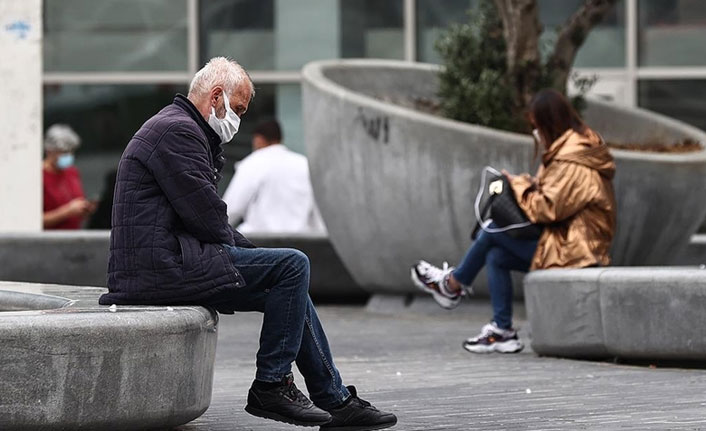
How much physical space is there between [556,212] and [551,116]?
0.54m

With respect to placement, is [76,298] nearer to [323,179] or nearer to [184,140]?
[184,140]

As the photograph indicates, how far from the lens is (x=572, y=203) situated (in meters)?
8.78

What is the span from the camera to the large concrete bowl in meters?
10.2

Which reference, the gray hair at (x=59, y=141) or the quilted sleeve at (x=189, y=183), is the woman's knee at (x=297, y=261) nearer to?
the quilted sleeve at (x=189, y=183)

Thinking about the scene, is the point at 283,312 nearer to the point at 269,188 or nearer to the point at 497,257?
the point at 497,257

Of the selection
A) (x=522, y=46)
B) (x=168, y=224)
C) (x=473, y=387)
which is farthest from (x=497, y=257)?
(x=168, y=224)

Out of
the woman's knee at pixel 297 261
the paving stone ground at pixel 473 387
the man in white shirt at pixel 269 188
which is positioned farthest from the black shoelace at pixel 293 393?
the man in white shirt at pixel 269 188

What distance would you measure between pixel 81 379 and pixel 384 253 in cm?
585

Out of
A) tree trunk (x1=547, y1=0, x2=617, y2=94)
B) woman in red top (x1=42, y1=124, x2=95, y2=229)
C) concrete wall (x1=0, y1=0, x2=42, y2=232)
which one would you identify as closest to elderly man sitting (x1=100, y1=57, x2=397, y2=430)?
tree trunk (x1=547, y1=0, x2=617, y2=94)

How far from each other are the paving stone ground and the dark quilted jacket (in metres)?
0.58

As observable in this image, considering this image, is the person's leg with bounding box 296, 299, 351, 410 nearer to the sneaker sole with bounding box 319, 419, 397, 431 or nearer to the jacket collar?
the sneaker sole with bounding box 319, 419, 397, 431

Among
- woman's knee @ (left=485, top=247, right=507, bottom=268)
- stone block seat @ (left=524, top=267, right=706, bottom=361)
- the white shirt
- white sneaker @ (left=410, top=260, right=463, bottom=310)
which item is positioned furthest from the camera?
the white shirt

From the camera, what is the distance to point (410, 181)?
10523mm

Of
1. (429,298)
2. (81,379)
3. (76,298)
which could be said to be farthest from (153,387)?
(429,298)
